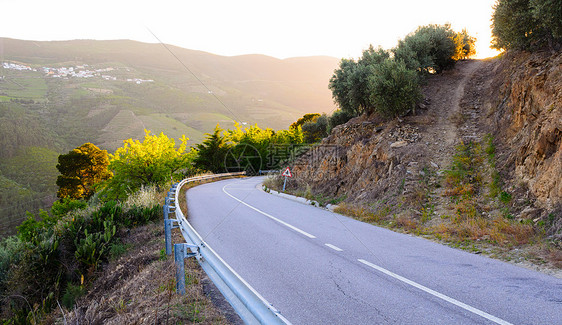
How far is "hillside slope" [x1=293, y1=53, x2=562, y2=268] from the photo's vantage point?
25.5 ft

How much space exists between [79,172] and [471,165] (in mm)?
55919

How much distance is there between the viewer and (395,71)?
16.0 m

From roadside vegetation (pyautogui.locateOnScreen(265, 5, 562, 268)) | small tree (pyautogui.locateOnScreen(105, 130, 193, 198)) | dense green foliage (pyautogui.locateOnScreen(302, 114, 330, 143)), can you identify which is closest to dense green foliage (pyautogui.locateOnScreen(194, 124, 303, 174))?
dense green foliage (pyautogui.locateOnScreen(302, 114, 330, 143))

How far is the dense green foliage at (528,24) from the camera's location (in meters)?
10.7

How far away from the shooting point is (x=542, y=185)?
7.99 m

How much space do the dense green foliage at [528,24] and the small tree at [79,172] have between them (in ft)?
173

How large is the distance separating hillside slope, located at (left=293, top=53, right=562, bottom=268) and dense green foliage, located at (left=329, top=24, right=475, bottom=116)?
118 centimetres

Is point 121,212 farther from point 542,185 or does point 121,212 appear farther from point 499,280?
point 542,185

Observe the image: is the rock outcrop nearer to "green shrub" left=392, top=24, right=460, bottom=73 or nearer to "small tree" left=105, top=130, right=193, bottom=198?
"green shrub" left=392, top=24, right=460, bottom=73

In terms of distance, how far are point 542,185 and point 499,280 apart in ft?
14.4

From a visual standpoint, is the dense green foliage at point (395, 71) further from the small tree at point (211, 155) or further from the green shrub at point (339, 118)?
the small tree at point (211, 155)

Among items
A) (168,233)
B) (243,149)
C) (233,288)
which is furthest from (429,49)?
(243,149)

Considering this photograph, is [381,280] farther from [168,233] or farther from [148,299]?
[168,233]

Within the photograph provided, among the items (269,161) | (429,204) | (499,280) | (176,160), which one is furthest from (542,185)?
(269,161)
